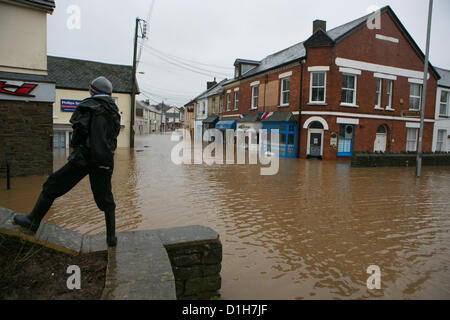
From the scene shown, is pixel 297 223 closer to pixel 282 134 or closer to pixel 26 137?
pixel 26 137

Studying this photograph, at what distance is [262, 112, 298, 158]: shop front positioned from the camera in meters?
21.0

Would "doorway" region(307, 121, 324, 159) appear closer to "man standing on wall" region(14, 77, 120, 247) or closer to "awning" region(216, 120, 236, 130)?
"awning" region(216, 120, 236, 130)

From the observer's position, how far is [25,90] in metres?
9.62

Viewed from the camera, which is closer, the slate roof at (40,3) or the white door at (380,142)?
the slate roof at (40,3)

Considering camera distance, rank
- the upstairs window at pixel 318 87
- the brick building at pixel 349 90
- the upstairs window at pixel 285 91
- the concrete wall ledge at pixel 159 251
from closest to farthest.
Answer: the concrete wall ledge at pixel 159 251 < the brick building at pixel 349 90 < the upstairs window at pixel 318 87 < the upstairs window at pixel 285 91

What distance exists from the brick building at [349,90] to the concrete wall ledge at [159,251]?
17.7 meters

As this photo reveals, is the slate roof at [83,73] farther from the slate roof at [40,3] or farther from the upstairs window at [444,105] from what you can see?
the upstairs window at [444,105]

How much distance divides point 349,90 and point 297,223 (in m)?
16.8

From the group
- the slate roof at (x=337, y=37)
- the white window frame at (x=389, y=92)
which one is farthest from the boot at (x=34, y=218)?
the white window frame at (x=389, y=92)

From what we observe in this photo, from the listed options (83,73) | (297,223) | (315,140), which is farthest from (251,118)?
(297,223)

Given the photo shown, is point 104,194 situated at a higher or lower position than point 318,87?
lower

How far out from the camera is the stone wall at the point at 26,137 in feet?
31.4
